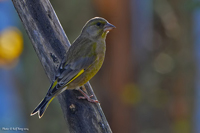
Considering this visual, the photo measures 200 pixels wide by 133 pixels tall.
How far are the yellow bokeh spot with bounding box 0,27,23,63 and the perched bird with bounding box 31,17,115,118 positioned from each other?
577cm

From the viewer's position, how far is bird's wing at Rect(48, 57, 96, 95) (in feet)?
17.6

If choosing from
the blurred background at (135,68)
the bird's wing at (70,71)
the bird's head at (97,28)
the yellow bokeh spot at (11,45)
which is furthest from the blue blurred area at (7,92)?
the bird's wing at (70,71)

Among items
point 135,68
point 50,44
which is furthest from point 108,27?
point 135,68

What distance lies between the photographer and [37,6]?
17.5 ft

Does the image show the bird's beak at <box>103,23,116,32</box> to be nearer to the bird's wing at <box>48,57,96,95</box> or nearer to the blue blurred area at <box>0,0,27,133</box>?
the bird's wing at <box>48,57,96,95</box>

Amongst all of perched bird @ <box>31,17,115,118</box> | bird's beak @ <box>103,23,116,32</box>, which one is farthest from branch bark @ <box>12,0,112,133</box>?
bird's beak @ <box>103,23,116,32</box>

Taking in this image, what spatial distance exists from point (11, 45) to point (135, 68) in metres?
3.65

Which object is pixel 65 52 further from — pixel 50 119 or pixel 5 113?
pixel 5 113

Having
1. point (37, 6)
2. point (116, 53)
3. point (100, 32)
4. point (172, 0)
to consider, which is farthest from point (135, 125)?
point (37, 6)

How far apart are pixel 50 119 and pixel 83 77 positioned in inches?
220

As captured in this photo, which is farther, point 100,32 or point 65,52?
point 100,32

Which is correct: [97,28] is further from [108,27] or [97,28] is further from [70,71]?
[70,71]

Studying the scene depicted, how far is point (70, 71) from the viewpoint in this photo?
5.67 meters

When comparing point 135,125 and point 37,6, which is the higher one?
point 37,6
